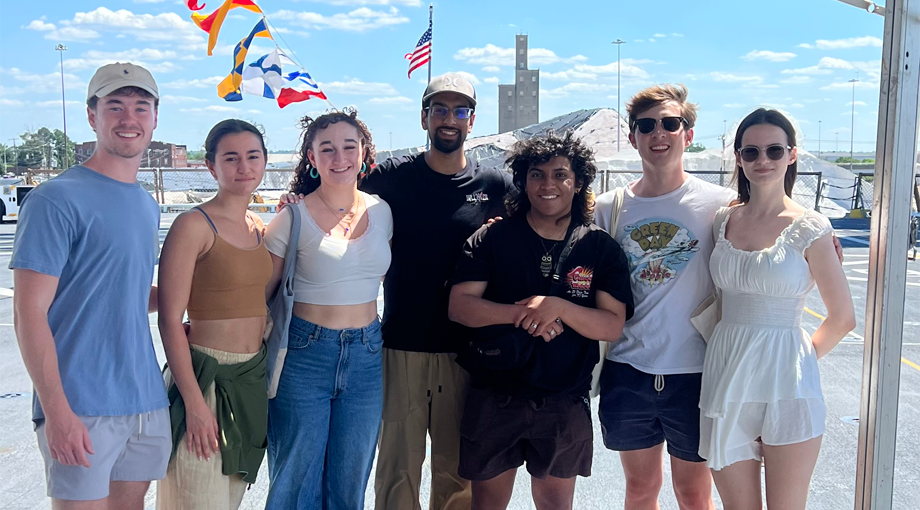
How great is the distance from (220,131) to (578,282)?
5.15 ft

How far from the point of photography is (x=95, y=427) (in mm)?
2174

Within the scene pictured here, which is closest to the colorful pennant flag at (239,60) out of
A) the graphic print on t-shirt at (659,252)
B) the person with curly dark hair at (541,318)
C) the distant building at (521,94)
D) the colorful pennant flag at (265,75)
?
the colorful pennant flag at (265,75)

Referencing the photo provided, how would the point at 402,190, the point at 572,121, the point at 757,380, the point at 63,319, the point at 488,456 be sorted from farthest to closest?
1. the point at 572,121
2. the point at 402,190
3. the point at 488,456
4. the point at 757,380
5. the point at 63,319

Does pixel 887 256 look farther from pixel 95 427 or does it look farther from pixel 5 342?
pixel 5 342

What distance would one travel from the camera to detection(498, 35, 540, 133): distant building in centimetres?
10144

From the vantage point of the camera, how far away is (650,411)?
2859 millimetres

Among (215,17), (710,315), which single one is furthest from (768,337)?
(215,17)

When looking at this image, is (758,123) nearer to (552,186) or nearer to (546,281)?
(552,186)

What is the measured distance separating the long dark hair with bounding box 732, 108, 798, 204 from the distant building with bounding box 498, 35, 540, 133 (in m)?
99.8

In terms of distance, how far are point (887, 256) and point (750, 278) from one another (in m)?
0.46

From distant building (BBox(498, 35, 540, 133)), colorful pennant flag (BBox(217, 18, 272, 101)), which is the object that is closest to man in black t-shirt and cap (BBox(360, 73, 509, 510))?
colorful pennant flag (BBox(217, 18, 272, 101))

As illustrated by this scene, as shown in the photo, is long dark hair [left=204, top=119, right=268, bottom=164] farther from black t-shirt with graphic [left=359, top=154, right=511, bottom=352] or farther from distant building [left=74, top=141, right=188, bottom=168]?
black t-shirt with graphic [left=359, top=154, right=511, bottom=352]

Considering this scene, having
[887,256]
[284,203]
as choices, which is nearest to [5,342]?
[284,203]

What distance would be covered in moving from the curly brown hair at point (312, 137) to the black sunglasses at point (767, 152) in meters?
1.63
